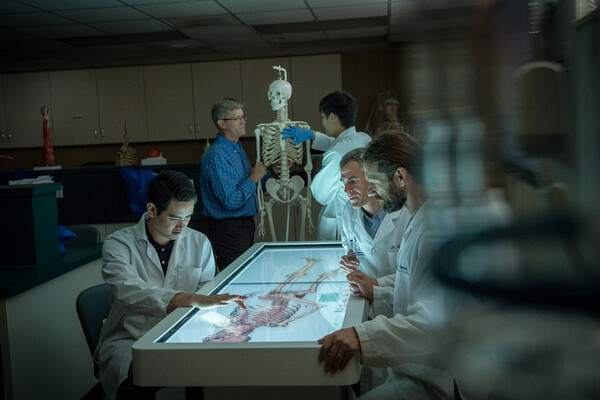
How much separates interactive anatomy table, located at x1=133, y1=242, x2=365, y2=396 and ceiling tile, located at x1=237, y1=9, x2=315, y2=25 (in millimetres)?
3501

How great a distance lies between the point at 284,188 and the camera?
12.3 feet

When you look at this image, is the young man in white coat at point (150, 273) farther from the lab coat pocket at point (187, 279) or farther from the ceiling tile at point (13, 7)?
the ceiling tile at point (13, 7)

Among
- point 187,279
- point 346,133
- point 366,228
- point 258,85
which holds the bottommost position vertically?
point 187,279

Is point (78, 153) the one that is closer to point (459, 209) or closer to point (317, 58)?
point (317, 58)

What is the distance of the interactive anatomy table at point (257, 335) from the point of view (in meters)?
1.28

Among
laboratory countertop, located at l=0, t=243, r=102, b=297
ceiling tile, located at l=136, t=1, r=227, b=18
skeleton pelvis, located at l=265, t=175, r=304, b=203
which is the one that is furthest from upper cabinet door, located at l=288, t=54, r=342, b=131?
laboratory countertop, located at l=0, t=243, r=102, b=297

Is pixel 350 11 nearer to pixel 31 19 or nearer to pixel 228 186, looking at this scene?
pixel 228 186

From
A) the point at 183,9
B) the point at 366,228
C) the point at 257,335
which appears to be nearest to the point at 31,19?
the point at 183,9

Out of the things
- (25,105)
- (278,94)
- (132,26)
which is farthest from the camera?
(25,105)

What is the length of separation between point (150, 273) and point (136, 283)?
0.17 m

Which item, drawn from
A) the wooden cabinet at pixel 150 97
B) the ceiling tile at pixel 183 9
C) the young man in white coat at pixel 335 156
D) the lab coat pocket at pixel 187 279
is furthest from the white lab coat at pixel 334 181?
the wooden cabinet at pixel 150 97

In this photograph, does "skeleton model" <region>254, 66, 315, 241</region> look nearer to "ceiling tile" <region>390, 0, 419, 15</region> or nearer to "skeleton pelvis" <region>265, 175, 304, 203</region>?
"skeleton pelvis" <region>265, 175, 304, 203</region>

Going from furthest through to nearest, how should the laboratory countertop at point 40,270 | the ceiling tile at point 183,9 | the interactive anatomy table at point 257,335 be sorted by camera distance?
the ceiling tile at point 183,9 → the laboratory countertop at point 40,270 → the interactive anatomy table at point 257,335

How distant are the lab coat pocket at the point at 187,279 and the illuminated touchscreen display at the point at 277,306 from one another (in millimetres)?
125
